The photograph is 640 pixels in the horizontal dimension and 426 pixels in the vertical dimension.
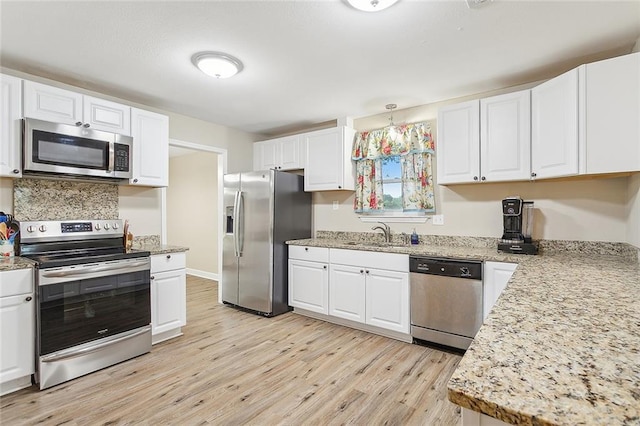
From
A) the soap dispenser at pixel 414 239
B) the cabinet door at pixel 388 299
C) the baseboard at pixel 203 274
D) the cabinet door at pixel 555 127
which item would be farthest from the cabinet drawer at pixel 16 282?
the cabinet door at pixel 555 127

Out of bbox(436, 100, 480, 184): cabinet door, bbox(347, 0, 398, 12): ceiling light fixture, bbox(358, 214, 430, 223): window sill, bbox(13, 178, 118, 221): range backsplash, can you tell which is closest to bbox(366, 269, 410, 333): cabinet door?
bbox(358, 214, 430, 223): window sill

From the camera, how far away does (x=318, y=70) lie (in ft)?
8.89

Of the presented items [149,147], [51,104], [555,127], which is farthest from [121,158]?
[555,127]

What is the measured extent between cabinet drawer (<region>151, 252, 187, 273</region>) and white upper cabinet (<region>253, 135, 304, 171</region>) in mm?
1847

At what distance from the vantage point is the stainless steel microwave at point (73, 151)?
2463 millimetres

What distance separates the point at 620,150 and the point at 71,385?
4.10 m

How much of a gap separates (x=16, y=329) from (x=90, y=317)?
41 centimetres

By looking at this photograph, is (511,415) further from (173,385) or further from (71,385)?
(71,385)

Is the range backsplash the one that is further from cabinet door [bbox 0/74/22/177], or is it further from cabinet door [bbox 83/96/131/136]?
cabinet door [bbox 83/96/131/136]

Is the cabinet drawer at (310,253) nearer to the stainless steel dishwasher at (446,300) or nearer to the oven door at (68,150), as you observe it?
the stainless steel dishwasher at (446,300)

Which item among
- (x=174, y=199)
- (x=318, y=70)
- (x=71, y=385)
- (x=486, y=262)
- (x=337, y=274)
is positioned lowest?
(x=71, y=385)

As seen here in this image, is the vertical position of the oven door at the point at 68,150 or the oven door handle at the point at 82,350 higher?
the oven door at the point at 68,150

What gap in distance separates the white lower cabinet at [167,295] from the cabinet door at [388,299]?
1862 millimetres

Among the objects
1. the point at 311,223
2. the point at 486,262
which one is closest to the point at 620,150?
the point at 486,262
